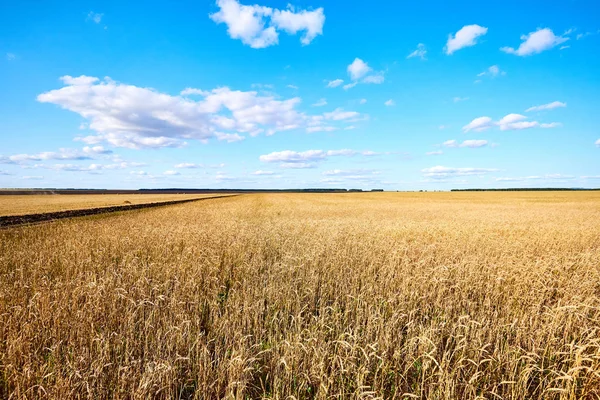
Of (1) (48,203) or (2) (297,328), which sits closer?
(2) (297,328)

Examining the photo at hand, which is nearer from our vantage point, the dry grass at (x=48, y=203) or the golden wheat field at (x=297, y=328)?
the golden wheat field at (x=297, y=328)

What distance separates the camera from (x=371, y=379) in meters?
3.66

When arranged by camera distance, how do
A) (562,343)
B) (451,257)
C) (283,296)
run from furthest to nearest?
(451,257) → (283,296) → (562,343)

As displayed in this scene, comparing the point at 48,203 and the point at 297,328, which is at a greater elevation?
the point at 48,203

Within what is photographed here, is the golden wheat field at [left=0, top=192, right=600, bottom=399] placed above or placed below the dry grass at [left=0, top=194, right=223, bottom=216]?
below

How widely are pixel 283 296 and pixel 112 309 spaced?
10.1ft

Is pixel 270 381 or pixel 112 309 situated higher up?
pixel 112 309

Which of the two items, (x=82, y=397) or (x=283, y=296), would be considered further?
(x=283, y=296)

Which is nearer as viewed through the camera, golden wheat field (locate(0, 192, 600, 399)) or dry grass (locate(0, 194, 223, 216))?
golden wheat field (locate(0, 192, 600, 399))

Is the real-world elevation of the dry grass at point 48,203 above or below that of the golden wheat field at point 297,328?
above

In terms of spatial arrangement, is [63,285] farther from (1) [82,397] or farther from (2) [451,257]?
(2) [451,257]

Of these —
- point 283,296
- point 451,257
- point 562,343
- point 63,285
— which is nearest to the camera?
point 562,343

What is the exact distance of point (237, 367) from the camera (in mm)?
3354

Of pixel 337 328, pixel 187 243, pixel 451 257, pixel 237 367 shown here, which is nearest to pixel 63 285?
pixel 187 243
